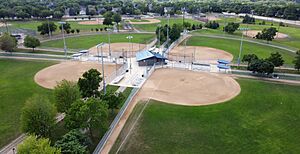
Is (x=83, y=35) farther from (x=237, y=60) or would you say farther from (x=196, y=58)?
(x=237, y=60)

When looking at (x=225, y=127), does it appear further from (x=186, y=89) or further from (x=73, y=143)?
(x=73, y=143)

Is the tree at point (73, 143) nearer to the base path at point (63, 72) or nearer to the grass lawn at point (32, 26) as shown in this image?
the base path at point (63, 72)

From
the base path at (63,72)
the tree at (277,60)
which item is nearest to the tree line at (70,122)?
the base path at (63,72)

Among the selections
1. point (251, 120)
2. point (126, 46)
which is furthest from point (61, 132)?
point (126, 46)

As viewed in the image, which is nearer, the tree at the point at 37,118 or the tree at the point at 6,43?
the tree at the point at 37,118

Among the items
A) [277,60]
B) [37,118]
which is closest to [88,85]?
[37,118]

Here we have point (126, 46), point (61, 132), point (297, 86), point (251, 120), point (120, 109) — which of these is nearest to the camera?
point (61, 132)

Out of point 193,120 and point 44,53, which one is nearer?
point 193,120
